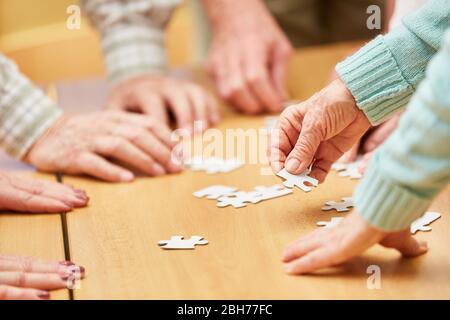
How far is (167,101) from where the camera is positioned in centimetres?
225

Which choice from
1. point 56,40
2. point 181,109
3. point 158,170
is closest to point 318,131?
point 158,170

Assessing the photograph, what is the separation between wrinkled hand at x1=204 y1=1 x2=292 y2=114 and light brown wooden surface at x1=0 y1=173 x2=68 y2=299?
85cm

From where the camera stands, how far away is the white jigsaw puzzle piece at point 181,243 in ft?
4.68

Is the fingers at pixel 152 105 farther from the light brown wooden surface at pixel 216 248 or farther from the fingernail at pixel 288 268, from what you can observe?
the fingernail at pixel 288 268

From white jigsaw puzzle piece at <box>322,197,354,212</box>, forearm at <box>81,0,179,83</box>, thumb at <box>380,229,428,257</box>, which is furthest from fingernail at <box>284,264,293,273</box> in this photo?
forearm at <box>81,0,179,83</box>

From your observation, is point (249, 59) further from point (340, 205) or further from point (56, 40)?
point (56, 40)

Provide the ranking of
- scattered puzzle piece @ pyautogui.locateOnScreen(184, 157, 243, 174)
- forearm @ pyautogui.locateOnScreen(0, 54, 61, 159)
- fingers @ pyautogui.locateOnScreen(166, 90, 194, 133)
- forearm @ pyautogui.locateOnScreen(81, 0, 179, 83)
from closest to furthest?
scattered puzzle piece @ pyautogui.locateOnScreen(184, 157, 243, 174), forearm @ pyautogui.locateOnScreen(0, 54, 61, 159), fingers @ pyautogui.locateOnScreen(166, 90, 194, 133), forearm @ pyautogui.locateOnScreen(81, 0, 179, 83)

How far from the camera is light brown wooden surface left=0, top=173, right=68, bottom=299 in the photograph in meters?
1.46

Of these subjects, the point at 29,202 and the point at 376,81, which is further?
the point at 29,202

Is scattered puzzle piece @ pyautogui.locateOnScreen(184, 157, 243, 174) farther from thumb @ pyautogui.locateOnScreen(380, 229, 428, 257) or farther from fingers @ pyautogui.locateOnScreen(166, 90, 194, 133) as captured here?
thumb @ pyautogui.locateOnScreen(380, 229, 428, 257)

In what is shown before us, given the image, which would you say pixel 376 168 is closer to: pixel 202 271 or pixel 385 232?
pixel 385 232

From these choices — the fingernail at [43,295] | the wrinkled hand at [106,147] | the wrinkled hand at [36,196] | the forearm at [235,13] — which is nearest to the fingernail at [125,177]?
the wrinkled hand at [106,147]

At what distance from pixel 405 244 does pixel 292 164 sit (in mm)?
264
